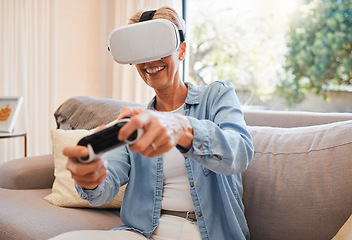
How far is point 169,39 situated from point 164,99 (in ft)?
1.00

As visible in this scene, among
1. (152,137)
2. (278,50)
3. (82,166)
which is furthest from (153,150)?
(278,50)

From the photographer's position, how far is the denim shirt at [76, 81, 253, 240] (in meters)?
1.03

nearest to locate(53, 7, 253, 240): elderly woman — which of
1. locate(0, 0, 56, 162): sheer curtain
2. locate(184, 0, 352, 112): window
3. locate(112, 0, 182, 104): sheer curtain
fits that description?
locate(112, 0, 182, 104): sheer curtain

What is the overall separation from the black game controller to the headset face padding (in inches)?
15.1

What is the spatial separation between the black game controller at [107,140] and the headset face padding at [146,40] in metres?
0.38

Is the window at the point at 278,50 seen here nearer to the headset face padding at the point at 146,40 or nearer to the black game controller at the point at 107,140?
the headset face padding at the point at 146,40

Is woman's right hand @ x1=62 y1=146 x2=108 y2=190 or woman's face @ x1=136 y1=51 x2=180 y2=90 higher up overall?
woman's face @ x1=136 y1=51 x2=180 y2=90

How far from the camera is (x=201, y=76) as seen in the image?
3859mm

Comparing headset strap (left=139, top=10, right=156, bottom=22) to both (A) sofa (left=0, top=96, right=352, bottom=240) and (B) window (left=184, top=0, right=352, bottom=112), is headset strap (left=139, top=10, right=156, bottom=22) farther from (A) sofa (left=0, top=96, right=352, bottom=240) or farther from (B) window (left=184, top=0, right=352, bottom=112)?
(B) window (left=184, top=0, right=352, bottom=112)

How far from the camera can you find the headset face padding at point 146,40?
104 cm

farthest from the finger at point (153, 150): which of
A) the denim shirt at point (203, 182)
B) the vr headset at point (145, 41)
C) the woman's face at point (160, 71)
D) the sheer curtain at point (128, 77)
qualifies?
the sheer curtain at point (128, 77)

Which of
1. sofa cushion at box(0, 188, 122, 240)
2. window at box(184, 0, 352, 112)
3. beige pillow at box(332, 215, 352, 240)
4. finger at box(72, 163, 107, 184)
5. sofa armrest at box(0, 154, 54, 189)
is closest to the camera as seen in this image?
finger at box(72, 163, 107, 184)

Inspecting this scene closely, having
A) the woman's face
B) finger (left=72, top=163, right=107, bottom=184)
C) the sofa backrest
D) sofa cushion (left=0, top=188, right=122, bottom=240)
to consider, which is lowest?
sofa cushion (left=0, top=188, right=122, bottom=240)

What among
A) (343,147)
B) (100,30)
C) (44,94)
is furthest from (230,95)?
(100,30)
